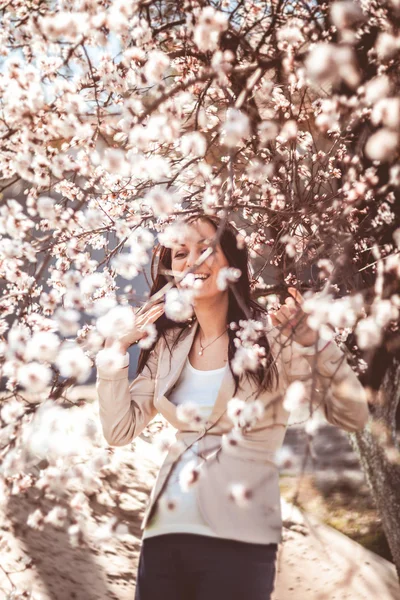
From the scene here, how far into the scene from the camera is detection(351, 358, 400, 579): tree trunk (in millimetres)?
3232

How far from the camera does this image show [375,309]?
1376 millimetres

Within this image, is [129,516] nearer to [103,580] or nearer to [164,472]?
[103,580]

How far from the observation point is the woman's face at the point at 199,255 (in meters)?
1.83

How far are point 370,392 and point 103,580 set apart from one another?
7.47ft

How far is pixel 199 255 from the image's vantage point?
6.11ft

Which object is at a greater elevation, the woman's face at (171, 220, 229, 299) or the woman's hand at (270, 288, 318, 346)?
the woman's face at (171, 220, 229, 299)

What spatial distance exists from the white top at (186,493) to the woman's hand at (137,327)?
251mm

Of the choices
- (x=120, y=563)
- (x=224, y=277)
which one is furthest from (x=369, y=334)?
(x=120, y=563)

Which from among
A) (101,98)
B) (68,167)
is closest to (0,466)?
(68,167)

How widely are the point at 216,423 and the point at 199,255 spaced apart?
2.07ft

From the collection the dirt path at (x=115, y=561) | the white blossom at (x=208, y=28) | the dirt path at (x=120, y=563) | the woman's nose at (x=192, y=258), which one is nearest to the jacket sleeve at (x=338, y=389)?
the woman's nose at (x=192, y=258)

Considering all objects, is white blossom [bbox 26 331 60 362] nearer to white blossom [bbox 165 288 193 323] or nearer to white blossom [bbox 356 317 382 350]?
white blossom [bbox 165 288 193 323]

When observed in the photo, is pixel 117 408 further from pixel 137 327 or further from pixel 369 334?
pixel 369 334

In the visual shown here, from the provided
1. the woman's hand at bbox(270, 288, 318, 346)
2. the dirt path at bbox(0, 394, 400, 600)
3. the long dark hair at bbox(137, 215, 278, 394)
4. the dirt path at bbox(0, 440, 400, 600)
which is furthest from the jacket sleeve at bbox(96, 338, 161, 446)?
the dirt path at bbox(0, 440, 400, 600)
